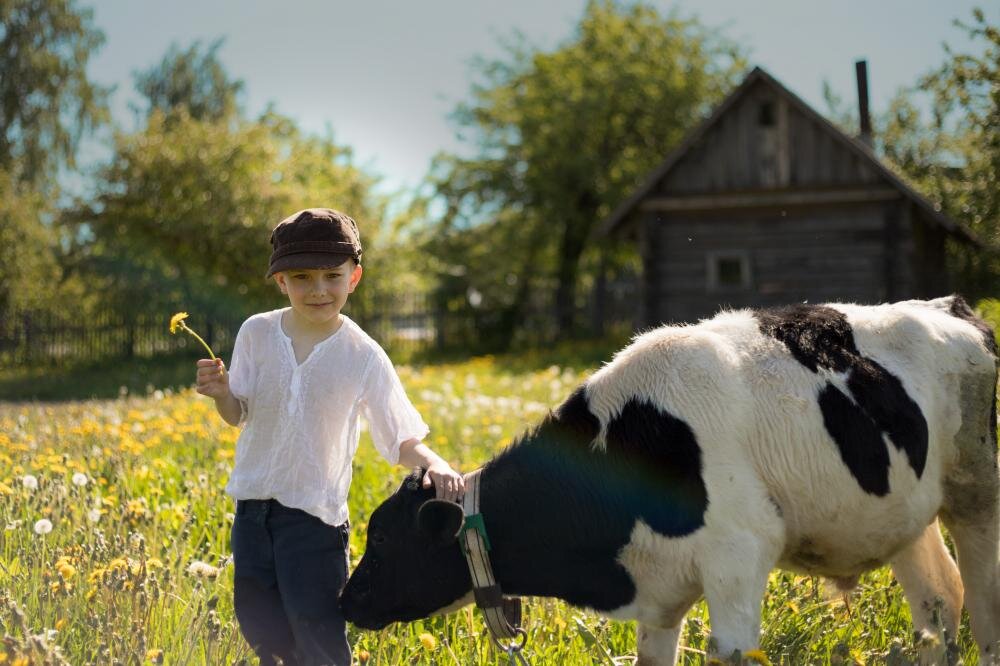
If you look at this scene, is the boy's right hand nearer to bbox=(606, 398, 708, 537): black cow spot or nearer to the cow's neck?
the cow's neck

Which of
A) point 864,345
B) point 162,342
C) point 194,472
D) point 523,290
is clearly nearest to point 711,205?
point 523,290

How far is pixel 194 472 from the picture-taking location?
6.30 m

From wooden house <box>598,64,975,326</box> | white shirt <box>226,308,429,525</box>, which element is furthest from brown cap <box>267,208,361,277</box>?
wooden house <box>598,64,975,326</box>

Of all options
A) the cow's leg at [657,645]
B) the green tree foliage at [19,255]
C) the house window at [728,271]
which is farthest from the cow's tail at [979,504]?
the green tree foliage at [19,255]

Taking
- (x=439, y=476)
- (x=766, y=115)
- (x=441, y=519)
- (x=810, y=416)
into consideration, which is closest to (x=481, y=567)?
(x=441, y=519)

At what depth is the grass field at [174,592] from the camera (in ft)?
10.7

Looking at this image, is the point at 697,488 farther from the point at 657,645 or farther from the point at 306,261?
the point at 306,261

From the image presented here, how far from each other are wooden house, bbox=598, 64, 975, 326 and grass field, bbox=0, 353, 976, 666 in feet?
47.9

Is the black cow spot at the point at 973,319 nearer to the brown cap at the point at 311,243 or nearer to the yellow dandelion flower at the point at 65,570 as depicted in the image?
the brown cap at the point at 311,243

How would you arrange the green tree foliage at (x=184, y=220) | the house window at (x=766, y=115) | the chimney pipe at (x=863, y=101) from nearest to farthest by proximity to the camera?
the chimney pipe at (x=863, y=101), the house window at (x=766, y=115), the green tree foliage at (x=184, y=220)

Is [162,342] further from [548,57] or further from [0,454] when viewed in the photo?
[0,454]

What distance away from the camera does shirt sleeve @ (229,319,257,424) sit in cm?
336

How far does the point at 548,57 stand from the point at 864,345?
30.8 meters

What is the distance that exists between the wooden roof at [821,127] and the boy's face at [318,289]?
17.0 meters
